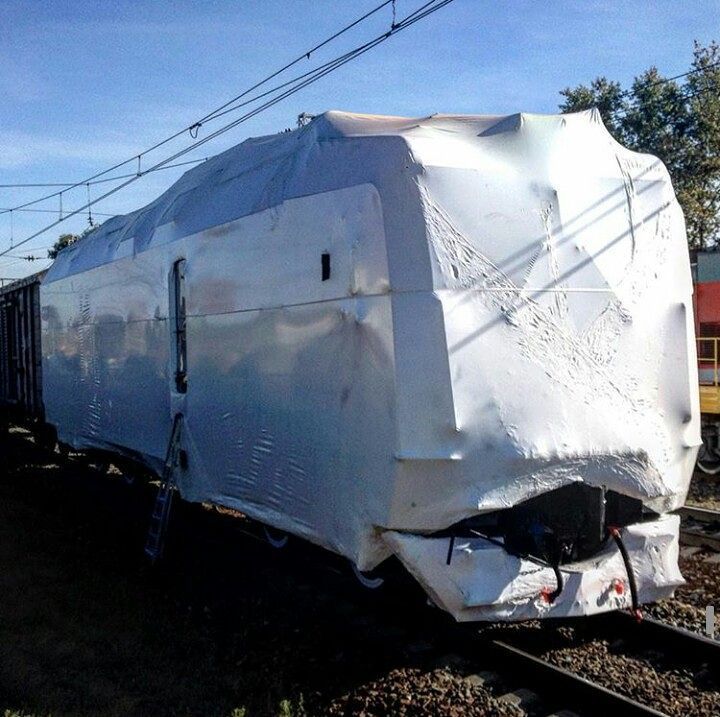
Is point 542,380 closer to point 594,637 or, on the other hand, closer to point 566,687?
point 566,687

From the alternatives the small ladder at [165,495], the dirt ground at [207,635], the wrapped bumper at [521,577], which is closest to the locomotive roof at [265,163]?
the small ladder at [165,495]

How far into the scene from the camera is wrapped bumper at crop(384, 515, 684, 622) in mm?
4887

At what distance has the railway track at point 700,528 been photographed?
8242 millimetres

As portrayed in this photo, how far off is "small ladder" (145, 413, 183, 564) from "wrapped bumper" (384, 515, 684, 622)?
3.23 meters

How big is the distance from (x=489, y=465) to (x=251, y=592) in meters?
3.10

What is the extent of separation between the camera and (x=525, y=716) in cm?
481

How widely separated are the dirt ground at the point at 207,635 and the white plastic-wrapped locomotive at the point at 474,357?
0.79m

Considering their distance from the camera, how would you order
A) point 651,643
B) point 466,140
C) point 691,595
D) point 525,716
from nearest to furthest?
1. point 525,716
2. point 466,140
3. point 651,643
4. point 691,595

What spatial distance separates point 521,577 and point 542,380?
113cm

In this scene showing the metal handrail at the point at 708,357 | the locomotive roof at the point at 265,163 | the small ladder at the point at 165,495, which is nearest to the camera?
the locomotive roof at the point at 265,163

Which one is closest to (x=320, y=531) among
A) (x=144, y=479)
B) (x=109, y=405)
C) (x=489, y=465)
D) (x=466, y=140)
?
(x=489, y=465)

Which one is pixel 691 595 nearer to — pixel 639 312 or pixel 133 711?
pixel 639 312

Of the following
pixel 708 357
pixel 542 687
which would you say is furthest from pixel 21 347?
pixel 542 687

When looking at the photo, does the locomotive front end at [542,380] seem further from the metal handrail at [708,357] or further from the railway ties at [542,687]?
the metal handrail at [708,357]
